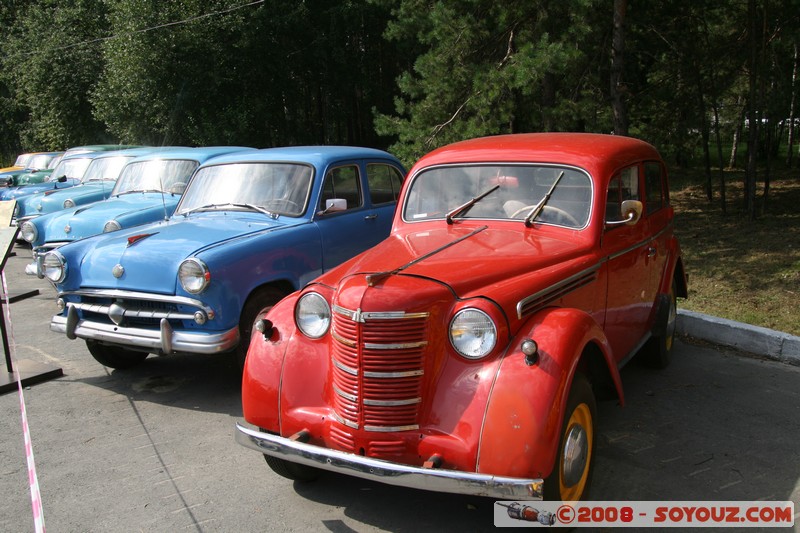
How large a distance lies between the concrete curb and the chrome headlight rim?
3.77 metres

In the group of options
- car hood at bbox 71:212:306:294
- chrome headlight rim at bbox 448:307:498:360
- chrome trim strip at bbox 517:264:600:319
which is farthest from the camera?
car hood at bbox 71:212:306:294

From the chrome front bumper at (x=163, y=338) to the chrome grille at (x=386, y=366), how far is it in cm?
200

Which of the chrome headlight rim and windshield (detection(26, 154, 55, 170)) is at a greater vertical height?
windshield (detection(26, 154, 55, 170))

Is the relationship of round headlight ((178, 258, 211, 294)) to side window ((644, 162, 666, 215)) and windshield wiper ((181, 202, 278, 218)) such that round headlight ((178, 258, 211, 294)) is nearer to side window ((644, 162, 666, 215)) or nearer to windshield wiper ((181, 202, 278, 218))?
windshield wiper ((181, 202, 278, 218))

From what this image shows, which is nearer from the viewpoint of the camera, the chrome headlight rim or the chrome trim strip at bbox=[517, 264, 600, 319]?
the chrome headlight rim

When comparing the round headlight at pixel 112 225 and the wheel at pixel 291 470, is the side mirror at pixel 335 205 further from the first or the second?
the round headlight at pixel 112 225

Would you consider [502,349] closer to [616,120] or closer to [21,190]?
[616,120]

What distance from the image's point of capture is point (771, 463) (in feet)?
13.1

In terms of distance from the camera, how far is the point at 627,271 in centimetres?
461

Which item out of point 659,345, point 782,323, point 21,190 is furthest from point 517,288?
point 21,190

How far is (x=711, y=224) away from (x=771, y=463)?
8083mm

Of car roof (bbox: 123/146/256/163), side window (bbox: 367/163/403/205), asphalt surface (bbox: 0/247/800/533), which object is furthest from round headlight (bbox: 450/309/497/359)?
car roof (bbox: 123/146/256/163)

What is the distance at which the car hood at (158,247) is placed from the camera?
5.11m

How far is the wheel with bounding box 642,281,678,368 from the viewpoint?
532 cm
